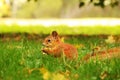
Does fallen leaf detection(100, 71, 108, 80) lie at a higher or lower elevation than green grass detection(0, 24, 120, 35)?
lower

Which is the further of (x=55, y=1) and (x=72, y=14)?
(x=55, y=1)

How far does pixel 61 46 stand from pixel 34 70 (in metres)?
0.53

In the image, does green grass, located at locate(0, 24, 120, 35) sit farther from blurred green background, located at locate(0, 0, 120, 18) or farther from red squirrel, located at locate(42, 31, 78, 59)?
red squirrel, located at locate(42, 31, 78, 59)

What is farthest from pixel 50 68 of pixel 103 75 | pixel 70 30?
pixel 70 30

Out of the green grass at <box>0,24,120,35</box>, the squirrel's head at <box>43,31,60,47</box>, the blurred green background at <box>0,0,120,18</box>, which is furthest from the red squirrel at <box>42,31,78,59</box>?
the blurred green background at <box>0,0,120,18</box>

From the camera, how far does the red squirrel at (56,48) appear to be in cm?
480

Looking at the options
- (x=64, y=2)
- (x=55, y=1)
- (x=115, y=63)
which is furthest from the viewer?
(x=55, y=1)

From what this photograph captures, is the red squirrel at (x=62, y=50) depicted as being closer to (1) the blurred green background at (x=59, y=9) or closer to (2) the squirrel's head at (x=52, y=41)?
(2) the squirrel's head at (x=52, y=41)

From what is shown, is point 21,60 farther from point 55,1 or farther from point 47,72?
point 55,1

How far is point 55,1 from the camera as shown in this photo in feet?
96.6

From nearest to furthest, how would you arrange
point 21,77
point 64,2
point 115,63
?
point 21,77 → point 115,63 → point 64,2

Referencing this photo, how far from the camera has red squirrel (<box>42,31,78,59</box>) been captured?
4.80 meters

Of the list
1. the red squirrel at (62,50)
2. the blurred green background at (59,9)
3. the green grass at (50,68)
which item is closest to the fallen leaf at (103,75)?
the green grass at (50,68)

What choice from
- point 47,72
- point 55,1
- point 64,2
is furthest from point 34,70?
point 55,1
